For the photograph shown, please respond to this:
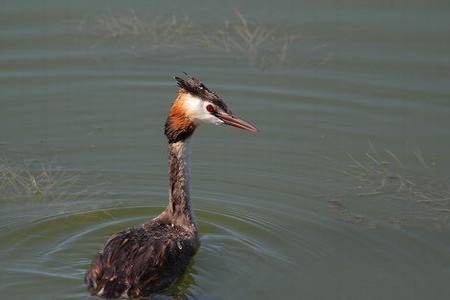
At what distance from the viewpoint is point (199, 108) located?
769cm

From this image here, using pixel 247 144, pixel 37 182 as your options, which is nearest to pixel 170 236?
pixel 37 182

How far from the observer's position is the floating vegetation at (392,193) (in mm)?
8688

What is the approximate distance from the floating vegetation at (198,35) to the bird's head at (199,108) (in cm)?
329

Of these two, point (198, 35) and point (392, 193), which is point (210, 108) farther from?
point (198, 35)

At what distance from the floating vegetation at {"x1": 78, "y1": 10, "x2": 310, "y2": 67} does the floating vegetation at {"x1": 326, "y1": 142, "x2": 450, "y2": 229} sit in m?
1.97

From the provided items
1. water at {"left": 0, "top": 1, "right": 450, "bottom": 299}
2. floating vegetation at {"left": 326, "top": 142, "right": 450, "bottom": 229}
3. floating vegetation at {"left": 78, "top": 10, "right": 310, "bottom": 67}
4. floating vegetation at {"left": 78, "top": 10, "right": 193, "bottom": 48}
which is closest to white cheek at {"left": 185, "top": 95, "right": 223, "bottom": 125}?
water at {"left": 0, "top": 1, "right": 450, "bottom": 299}

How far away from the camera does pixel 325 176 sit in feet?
30.3

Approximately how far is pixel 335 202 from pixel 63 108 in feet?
9.13

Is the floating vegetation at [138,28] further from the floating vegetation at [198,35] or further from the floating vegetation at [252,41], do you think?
the floating vegetation at [252,41]

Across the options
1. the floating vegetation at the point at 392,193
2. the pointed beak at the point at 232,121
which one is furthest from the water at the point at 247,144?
the pointed beak at the point at 232,121

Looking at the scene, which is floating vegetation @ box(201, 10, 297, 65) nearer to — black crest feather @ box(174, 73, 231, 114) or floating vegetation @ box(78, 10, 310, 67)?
floating vegetation @ box(78, 10, 310, 67)

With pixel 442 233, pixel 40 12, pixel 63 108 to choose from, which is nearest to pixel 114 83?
pixel 63 108

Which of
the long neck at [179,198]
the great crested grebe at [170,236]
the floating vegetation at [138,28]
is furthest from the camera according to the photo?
the floating vegetation at [138,28]

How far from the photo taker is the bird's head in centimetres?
768
